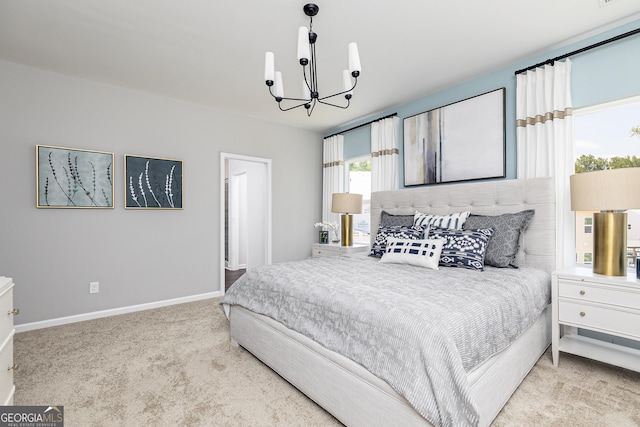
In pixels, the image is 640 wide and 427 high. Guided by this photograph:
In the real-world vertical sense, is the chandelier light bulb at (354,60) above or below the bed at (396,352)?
above

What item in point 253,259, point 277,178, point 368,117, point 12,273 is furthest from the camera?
point 253,259

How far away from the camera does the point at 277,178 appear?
16.0 ft

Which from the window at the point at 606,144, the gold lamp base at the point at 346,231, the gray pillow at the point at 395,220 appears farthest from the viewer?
the gold lamp base at the point at 346,231

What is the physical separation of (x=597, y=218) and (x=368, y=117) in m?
3.05

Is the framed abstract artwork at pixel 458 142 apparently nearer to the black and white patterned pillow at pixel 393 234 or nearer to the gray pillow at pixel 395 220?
the gray pillow at pixel 395 220

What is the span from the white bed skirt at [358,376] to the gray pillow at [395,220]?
1.44 meters

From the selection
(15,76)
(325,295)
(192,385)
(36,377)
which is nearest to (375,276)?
(325,295)

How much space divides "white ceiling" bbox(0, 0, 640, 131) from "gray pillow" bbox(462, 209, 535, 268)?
59.5 inches

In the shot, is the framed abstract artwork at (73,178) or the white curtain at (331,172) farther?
the white curtain at (331,172)

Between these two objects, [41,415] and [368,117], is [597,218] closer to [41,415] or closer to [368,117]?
[368,117]

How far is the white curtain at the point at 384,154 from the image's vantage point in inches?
160

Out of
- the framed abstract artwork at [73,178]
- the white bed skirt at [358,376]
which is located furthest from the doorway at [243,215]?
the white bed skirt at [358,376]

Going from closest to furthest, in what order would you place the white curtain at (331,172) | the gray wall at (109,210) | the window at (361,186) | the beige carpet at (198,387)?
the beige carpet at (198,387) → the gray wall at (109,210) → the window at (361,186) → the white curtain at (331,172)

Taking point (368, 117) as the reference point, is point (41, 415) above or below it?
below
